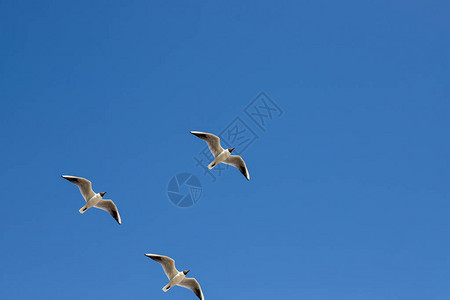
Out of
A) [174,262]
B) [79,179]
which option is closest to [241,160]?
[174,262]

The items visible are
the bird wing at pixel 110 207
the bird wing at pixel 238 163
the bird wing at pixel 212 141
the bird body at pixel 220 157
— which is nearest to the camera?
the bird wing at pixel 212 141

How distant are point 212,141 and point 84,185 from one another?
1201 cm

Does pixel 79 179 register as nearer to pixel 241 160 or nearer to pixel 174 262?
pixel 174 262

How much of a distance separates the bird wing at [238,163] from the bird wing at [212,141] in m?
1.76

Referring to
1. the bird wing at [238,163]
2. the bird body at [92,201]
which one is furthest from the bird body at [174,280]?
the bird wing at [238,163]

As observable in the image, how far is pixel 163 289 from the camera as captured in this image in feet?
159

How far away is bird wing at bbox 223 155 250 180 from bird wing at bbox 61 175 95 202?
40.7 ft

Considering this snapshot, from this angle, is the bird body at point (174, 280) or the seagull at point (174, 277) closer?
the seagull at point (174, 277)

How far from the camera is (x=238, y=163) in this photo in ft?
166

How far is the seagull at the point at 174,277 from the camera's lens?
156 feet

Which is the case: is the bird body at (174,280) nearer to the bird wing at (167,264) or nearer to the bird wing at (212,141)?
the bird wing at (167,264)

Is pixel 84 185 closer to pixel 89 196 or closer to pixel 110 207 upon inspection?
pixel 89 196

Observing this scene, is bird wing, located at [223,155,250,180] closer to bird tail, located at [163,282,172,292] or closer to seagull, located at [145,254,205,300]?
seagull, located at [145,254,205,300]

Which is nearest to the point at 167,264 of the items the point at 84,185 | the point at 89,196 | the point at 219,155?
the point at 89,196
